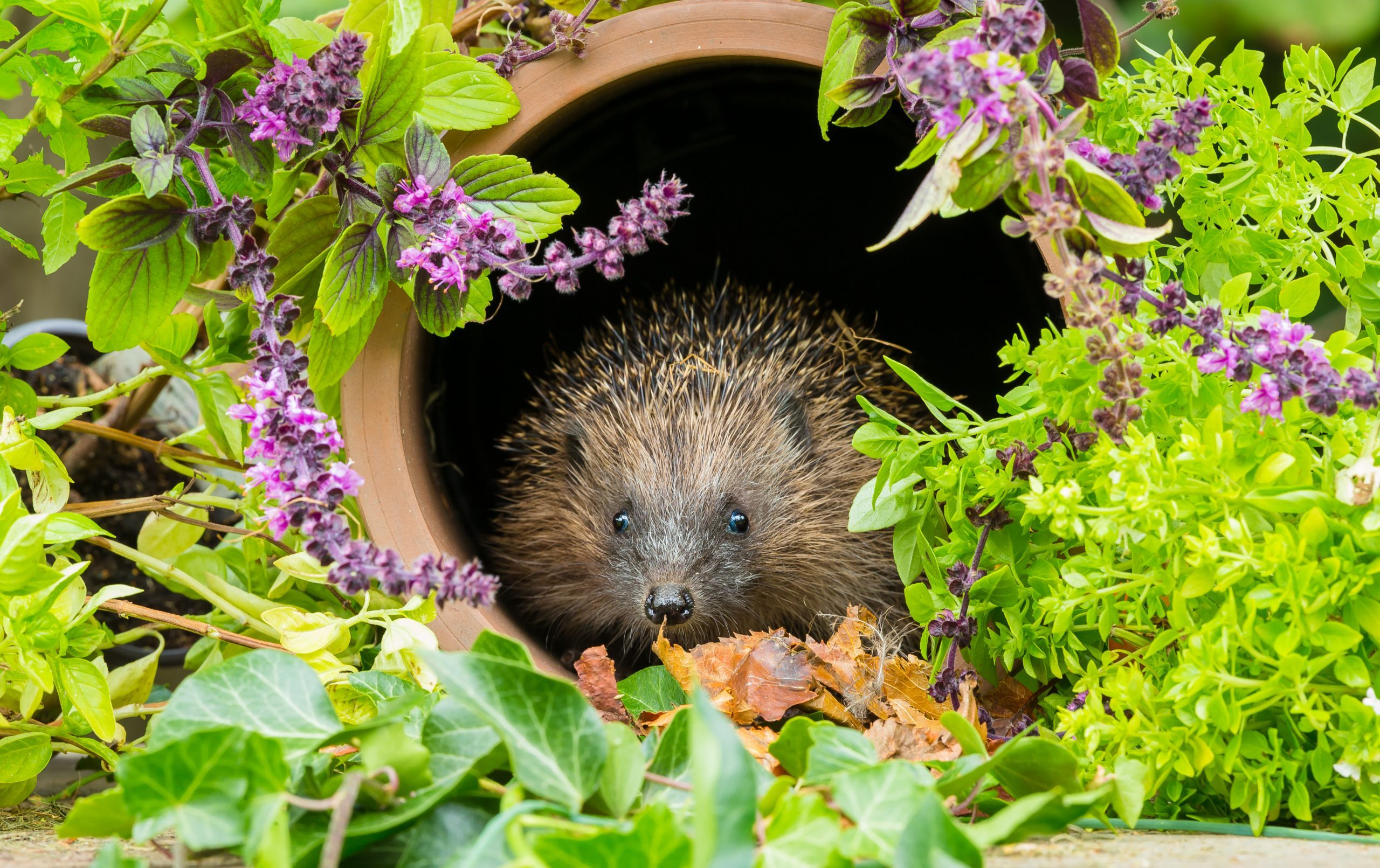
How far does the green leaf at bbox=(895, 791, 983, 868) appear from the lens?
75 centimetres

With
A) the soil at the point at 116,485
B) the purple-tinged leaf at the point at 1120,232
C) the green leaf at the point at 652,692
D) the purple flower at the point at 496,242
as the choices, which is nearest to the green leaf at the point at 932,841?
the purple-tinged leaf at the point at 1120,232

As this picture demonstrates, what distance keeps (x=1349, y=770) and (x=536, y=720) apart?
2.41ft

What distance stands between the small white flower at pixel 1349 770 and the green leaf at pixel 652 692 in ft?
2.35

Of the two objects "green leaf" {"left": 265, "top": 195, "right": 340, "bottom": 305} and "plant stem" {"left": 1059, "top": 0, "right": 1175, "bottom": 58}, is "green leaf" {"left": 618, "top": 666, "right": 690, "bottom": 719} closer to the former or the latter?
"green leaf" {"left": 265, "top": 195, "right": 340, "bottom": 305}

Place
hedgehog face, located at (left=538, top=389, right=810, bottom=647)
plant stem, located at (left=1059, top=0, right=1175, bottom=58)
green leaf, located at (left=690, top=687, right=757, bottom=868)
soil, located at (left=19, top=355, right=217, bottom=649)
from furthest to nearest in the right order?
soil, located at (left=19, top=355, right=217, bottom=649) → hedgehog face, located at (left=538, top=389, right=810, bottom=647) → plant stem, located at (left=1059, top=0, right=1175, bottom=58) → green leaf, located at (left=690, top=687, right=757, bottom=868)

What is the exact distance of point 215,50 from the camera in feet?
4.17

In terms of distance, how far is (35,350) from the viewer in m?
1.44

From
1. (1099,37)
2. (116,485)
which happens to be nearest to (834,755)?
(1099,37)

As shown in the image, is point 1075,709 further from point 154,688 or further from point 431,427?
point 154,688

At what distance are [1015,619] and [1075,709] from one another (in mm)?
120

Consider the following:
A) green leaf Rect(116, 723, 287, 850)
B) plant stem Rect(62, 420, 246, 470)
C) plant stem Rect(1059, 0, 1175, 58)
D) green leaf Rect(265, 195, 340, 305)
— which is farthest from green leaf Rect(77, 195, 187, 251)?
plant stem Rect(1059, 0, 1175, 58)

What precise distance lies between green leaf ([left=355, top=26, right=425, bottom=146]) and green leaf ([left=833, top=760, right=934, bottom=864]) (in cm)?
90

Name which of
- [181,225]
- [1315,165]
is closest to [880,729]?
[1315,165]

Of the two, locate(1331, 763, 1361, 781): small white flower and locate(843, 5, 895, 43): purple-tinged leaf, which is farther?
locate(843, 5, 895, 43): purple-tinged leaf
